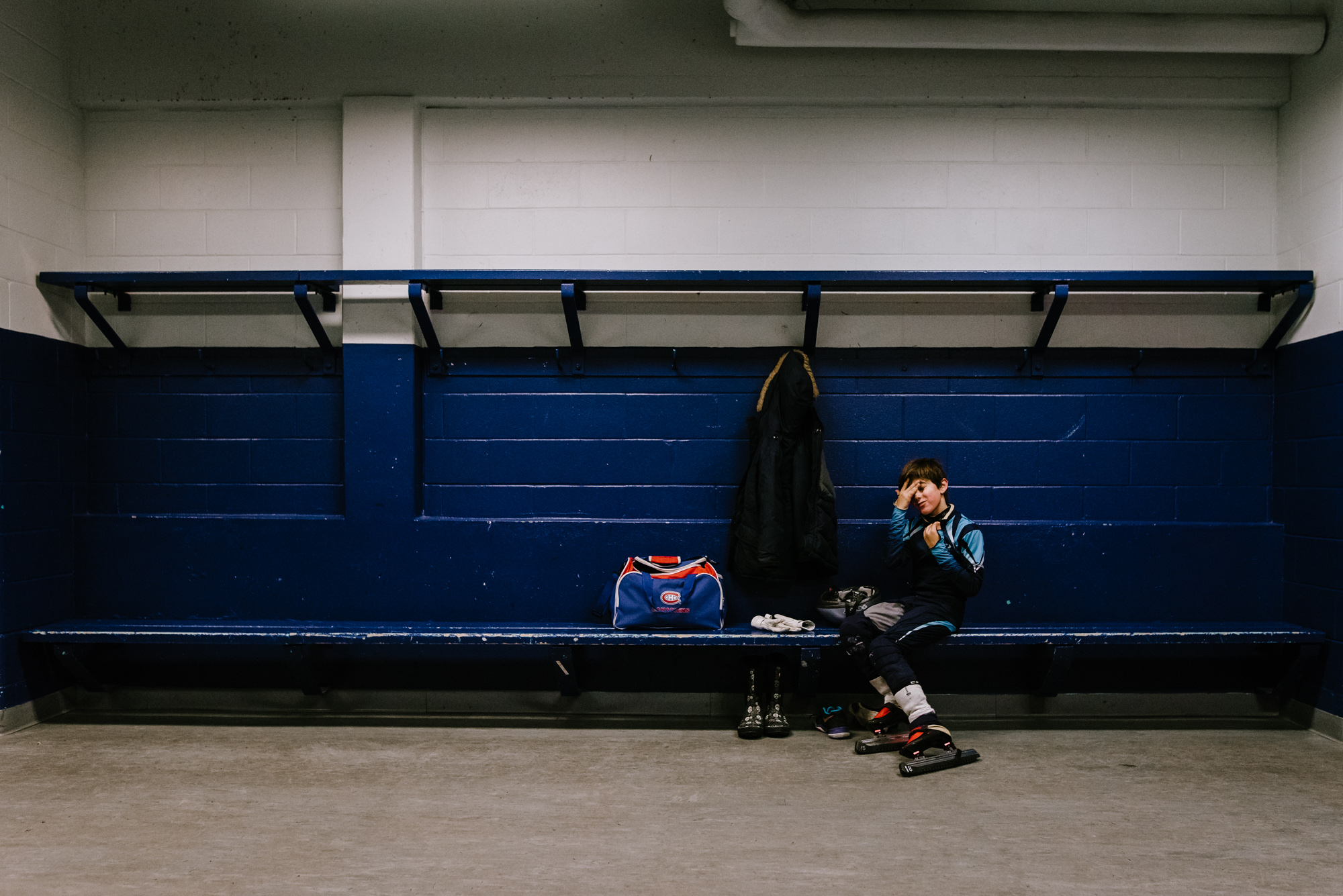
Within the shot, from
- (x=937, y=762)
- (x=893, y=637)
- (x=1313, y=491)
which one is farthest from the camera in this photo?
(x=1313, y=491)

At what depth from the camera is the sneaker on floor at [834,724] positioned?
3.26 metres

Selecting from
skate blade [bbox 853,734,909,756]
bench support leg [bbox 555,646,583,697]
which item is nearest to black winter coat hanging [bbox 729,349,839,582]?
skate blade [bbox 853,734,909,756]

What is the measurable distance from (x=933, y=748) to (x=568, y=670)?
1.59 m

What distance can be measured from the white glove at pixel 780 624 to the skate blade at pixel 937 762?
2.23ft

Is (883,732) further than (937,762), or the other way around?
(883,732)

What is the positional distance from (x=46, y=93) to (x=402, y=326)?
205 cm

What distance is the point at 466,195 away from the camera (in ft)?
12.3

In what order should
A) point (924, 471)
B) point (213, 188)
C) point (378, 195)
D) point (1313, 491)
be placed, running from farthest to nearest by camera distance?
point (213, 188) < point (378, 195) < point (1313, 491) < point (924, 471)

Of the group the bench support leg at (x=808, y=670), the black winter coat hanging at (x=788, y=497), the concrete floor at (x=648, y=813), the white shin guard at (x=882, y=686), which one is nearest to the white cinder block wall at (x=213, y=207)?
the concrete floor at (x=648, y=813)

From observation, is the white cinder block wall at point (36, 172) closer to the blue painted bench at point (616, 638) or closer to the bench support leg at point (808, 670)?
the blue painted bench at point (616, 638)

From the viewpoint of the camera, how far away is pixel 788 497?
11.4ft

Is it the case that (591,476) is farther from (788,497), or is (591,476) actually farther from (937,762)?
(937,762)

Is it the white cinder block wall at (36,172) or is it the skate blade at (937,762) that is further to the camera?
the white cinder block wall at (36,172)

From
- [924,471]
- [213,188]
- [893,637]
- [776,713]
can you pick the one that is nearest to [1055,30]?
[924,471]
